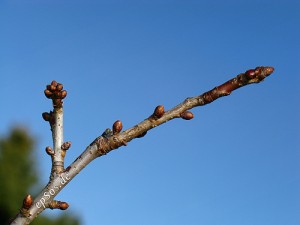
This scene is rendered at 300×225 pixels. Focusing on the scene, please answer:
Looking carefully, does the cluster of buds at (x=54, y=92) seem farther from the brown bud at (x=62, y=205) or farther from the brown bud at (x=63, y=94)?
the brown bud at (x=62, y=205)

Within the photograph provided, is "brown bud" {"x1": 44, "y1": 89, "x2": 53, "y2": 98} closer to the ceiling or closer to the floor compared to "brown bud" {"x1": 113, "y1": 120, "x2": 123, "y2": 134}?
closer to the ceiling

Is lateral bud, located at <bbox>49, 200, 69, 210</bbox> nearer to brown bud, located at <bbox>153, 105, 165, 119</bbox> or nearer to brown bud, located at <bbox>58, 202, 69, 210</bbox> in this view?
brown bud, located at <bbox>58, 202, 69, 210</bbox>

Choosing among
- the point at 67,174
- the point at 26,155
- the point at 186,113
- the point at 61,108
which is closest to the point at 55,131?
the point at 61,108

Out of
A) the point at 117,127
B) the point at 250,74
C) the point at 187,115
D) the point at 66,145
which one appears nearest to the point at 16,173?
the point at 66,145

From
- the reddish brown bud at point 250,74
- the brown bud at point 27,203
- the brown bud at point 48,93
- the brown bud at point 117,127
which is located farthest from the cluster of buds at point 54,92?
the reddish brown bud at point 250,74

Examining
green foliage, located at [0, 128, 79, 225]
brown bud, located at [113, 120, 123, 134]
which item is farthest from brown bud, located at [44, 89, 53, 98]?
green foliage, located at [0, 128, 79, 225]

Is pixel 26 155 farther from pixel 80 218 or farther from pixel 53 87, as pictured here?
pixel 53 87
